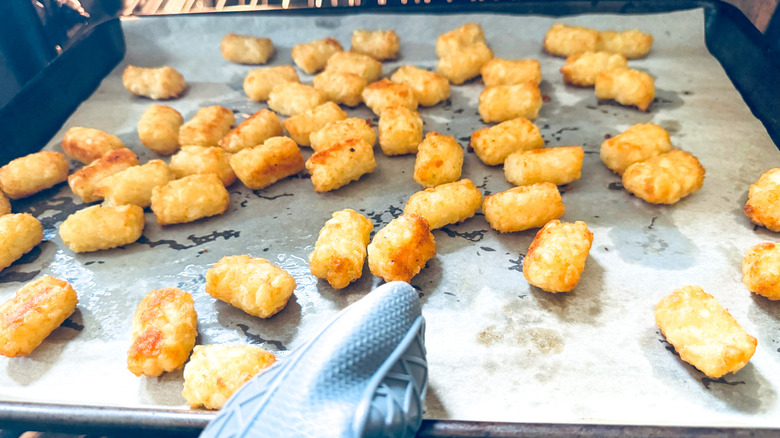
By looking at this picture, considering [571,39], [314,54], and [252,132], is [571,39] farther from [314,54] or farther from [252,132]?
[252,132]

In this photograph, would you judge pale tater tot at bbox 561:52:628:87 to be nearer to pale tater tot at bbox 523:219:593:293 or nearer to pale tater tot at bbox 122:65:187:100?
pale tater tot at bbox 523:219:593:293

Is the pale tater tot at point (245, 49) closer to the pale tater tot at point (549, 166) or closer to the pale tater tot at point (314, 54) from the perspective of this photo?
the pale tater tot at point (314, 54)

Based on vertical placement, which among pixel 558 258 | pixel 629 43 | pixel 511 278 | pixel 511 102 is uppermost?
pixel 629 43

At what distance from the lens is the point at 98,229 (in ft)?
5.17

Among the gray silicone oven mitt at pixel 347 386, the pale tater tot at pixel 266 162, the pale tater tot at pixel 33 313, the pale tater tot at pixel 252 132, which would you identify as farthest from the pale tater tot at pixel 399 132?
the pale tater tot at pixel 33 313

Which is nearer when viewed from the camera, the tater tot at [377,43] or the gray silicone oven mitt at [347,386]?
the gray silicone oven mitt at [347,386]

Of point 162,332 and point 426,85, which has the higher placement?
point 426,85

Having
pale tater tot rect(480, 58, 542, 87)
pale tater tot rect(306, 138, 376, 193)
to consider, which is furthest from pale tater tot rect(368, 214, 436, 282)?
pale tater tot rect(480, 58, 542, 87)

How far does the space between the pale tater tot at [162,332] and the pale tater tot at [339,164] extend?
23.0 inches

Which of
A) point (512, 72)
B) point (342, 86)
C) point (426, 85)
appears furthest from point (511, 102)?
point (342, 86)

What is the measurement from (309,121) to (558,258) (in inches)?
42.5

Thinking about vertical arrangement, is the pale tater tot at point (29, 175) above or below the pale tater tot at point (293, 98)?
below

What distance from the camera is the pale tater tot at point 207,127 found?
1976mm

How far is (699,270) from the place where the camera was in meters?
1.43
